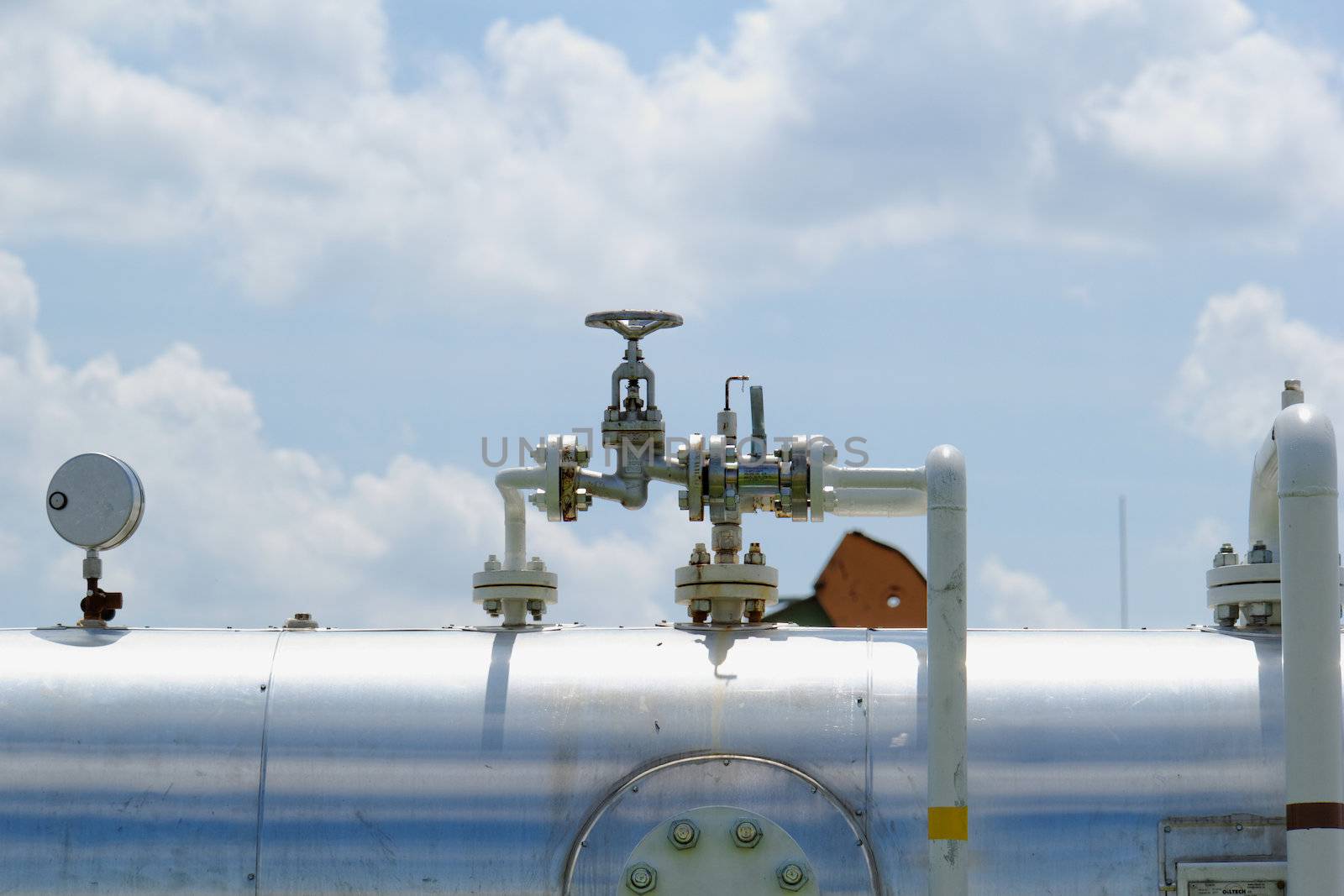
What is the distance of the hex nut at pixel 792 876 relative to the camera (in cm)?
571

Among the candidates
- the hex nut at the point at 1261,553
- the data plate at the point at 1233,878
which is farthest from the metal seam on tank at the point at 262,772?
the hex nut at the point at 1261,553


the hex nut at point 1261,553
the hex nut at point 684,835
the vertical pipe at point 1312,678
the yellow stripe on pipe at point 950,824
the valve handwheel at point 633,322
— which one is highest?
the valve handwheel at point 633,322

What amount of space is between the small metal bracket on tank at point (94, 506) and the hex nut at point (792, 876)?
2849 millimetres

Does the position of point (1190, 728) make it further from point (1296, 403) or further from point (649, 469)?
point (649, 469)

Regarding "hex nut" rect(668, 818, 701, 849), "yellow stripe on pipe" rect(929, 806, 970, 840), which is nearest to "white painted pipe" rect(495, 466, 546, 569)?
"hex nut" rect(668, 818, 701, 849)

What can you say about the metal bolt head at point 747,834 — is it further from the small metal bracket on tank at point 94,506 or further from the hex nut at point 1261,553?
the small metal bracket on tank at point 94,506

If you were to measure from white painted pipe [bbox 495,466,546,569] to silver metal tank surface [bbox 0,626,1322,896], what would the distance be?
0.58m

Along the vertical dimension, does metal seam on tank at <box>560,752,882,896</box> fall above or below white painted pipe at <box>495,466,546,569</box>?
below

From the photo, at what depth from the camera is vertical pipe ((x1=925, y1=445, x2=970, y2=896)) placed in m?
5.11

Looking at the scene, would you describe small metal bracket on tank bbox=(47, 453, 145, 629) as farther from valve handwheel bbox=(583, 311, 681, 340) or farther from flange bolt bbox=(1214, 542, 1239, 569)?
flange bolt bbox=(1214, 542, 1239, 569)

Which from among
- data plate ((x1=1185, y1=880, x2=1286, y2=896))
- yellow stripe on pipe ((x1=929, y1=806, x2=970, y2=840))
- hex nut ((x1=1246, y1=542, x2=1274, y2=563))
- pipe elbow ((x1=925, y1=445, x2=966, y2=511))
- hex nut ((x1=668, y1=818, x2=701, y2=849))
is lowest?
data plate ((x1=1185, y1=880, x2=1286, y2=896))

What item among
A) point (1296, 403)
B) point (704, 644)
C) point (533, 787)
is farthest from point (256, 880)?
point (1296, 403)

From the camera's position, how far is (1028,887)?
5.74m

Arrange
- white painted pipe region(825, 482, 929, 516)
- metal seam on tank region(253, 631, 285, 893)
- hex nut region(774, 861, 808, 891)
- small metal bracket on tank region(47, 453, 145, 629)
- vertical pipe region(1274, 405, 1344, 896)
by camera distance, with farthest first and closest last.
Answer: small metal bracket on tank region(47, 453, 145, 629), white painted pipe region(825, 482, 929, 516), metal seam on tank region(253, 631, 285, 893), hex nut region(774, 861, 808, 891), vertical pipe region(1274, 405, 1344, 896)
